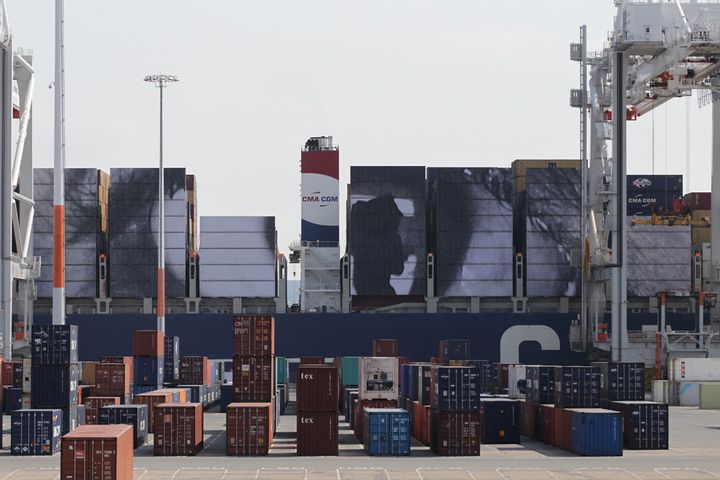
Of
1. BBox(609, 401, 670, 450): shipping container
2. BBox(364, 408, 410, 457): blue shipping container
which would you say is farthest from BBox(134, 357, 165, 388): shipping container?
BBox(609, 401, 670, 450): shipping container

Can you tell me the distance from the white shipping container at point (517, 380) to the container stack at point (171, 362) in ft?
76.8

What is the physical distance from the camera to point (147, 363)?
80.7m

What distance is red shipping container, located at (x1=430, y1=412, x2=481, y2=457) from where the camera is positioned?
54.0m

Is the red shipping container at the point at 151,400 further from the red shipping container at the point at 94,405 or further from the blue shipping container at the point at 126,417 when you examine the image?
the blue shipping container at the point at 126,417

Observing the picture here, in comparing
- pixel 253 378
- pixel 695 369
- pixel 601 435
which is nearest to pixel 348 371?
pixel 695 369

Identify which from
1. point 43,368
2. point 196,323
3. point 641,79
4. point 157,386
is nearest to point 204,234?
point 196,323

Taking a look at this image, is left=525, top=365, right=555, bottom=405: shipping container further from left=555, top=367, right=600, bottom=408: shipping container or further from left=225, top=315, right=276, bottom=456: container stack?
left=225, top=315, right=276, bottom=456: container stack

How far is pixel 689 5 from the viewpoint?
93.2m

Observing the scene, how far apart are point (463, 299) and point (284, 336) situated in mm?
15578

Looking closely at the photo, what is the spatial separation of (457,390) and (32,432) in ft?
57.6

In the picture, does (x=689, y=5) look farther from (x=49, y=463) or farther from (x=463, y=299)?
(x=49, y=463)

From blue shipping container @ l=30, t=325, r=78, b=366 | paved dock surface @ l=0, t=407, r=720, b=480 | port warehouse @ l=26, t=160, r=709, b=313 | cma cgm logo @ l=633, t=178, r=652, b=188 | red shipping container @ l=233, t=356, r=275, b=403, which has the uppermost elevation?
cma cgm logo @ l=633, t=178, r=652, b=188

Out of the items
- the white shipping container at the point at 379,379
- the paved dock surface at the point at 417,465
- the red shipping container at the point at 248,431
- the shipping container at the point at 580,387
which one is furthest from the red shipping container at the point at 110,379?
the shipping container at the point at 580,387

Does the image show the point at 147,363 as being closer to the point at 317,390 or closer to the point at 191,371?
the point at 191,371
